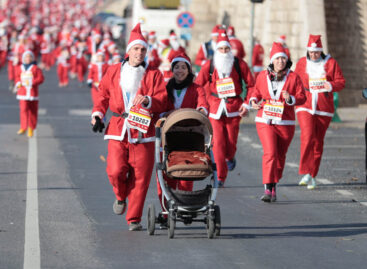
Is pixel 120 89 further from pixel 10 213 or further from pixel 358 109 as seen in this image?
pixel 358 109

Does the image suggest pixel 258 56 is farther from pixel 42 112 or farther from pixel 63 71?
pixel 63 71

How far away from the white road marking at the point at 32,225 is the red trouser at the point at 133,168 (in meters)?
0.92

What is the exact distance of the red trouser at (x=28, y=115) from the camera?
70.3 feet

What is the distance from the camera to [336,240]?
10.8 m

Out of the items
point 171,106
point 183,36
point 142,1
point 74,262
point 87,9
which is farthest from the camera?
point 87,9

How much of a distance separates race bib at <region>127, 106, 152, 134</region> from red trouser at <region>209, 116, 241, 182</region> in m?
3.87

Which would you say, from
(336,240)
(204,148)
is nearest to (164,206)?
(204,148)

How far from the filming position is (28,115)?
21.6 m

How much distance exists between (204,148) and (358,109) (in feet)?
60.6

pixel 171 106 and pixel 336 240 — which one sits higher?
pixel 171 106

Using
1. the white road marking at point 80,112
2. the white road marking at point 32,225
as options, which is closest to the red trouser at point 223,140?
the white road marking at point 32,225

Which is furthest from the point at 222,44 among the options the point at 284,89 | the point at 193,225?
the point at 193,225

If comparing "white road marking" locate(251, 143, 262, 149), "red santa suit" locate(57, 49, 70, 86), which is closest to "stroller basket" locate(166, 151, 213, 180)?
"white road marking" locate(251, 143, 262, 149)

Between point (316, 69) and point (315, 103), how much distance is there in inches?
17.5
